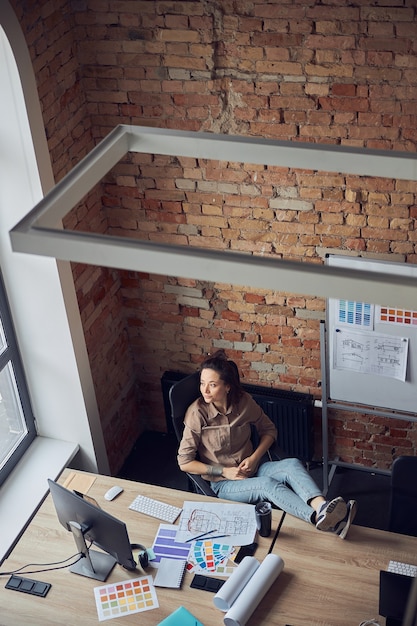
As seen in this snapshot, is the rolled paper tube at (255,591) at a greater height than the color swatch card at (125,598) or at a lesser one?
greater

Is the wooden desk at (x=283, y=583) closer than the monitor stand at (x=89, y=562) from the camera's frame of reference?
Yes

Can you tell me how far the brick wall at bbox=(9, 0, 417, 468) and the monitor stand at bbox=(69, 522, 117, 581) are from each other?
4.46 ft

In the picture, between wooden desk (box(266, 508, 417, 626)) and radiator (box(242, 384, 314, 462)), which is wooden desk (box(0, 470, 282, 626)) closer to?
wooden desk (box(266, 508, 417, 626))

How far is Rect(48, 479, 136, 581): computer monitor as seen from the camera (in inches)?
145

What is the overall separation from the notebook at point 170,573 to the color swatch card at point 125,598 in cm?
4

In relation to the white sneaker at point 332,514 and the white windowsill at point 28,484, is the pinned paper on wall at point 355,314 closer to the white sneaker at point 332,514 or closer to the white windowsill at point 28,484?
the white sneaker at point 332,514

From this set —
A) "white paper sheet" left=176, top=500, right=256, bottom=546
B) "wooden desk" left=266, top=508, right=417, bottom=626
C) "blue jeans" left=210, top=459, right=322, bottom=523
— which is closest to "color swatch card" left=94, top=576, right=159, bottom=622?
"white paper sheet" left=176, top=500, right=256, bottom=546

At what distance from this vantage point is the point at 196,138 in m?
2.42

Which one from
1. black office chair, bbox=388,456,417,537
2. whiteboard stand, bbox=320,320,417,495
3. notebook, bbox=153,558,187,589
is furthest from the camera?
whiteboard stand, bbox=320,320,417,495

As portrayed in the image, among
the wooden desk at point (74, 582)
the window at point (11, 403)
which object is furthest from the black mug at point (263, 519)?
the window at point (11, 403)

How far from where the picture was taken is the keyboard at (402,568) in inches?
149

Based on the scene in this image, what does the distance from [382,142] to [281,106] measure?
0.56 meters

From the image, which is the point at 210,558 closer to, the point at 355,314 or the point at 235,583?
the point at 235,583

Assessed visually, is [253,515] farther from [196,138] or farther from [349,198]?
[196,138]
